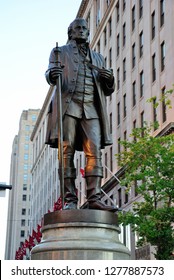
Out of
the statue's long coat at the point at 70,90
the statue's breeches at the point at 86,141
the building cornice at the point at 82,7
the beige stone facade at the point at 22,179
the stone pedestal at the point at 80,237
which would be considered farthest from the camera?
the beige stone facade at the point at 22,179

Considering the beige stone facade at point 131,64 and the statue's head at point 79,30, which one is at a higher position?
the beige stone facade at point 131,64

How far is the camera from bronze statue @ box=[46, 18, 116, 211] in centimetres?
962

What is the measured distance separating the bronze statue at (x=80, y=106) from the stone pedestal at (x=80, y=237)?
85 centimetres

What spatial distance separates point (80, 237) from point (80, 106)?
8.53ft

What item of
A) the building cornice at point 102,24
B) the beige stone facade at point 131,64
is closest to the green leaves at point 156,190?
the beige stone facade at point 131,64

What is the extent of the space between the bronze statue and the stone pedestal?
0.85 m

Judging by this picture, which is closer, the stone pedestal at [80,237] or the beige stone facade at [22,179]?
the stone pedestal at [80,237]

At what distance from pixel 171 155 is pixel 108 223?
19396 millimetres

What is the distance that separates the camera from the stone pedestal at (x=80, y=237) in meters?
8.19

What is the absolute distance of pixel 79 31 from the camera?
1022 cm

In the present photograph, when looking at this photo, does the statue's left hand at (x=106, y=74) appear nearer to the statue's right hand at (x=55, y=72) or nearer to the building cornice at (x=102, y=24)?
the statue's right hand at (x=55, y=72)

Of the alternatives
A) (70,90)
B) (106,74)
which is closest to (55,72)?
(70,90)
